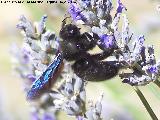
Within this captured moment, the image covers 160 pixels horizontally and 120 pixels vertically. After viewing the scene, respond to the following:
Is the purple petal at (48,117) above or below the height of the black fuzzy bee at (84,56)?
below

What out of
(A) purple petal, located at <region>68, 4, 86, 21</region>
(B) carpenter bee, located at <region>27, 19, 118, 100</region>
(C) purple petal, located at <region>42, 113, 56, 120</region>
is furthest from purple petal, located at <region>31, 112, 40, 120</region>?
(A) purple petal, located at <region>68, 4, 86, 21</region>

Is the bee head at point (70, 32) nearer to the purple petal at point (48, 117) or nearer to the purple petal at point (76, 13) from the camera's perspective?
the purple petal at point (76, 13)

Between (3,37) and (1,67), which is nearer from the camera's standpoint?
(1,67)

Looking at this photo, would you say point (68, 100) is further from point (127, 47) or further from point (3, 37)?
point (3, 37)

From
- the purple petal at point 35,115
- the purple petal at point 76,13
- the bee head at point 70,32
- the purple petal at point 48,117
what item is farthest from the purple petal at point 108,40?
the purple petal at point 35,115

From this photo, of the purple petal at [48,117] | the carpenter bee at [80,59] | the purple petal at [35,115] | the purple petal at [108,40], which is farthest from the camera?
the purple petal at [35,115]

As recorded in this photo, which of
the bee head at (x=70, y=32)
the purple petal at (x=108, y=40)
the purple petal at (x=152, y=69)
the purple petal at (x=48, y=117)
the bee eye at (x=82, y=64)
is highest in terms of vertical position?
the bee head at (x=70, y=32)

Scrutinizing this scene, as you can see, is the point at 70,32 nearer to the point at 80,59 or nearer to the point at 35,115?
the point at 80,59

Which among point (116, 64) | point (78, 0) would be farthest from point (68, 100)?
point (78, 0)

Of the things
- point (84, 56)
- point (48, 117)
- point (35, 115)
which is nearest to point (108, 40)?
point (84, 56)
